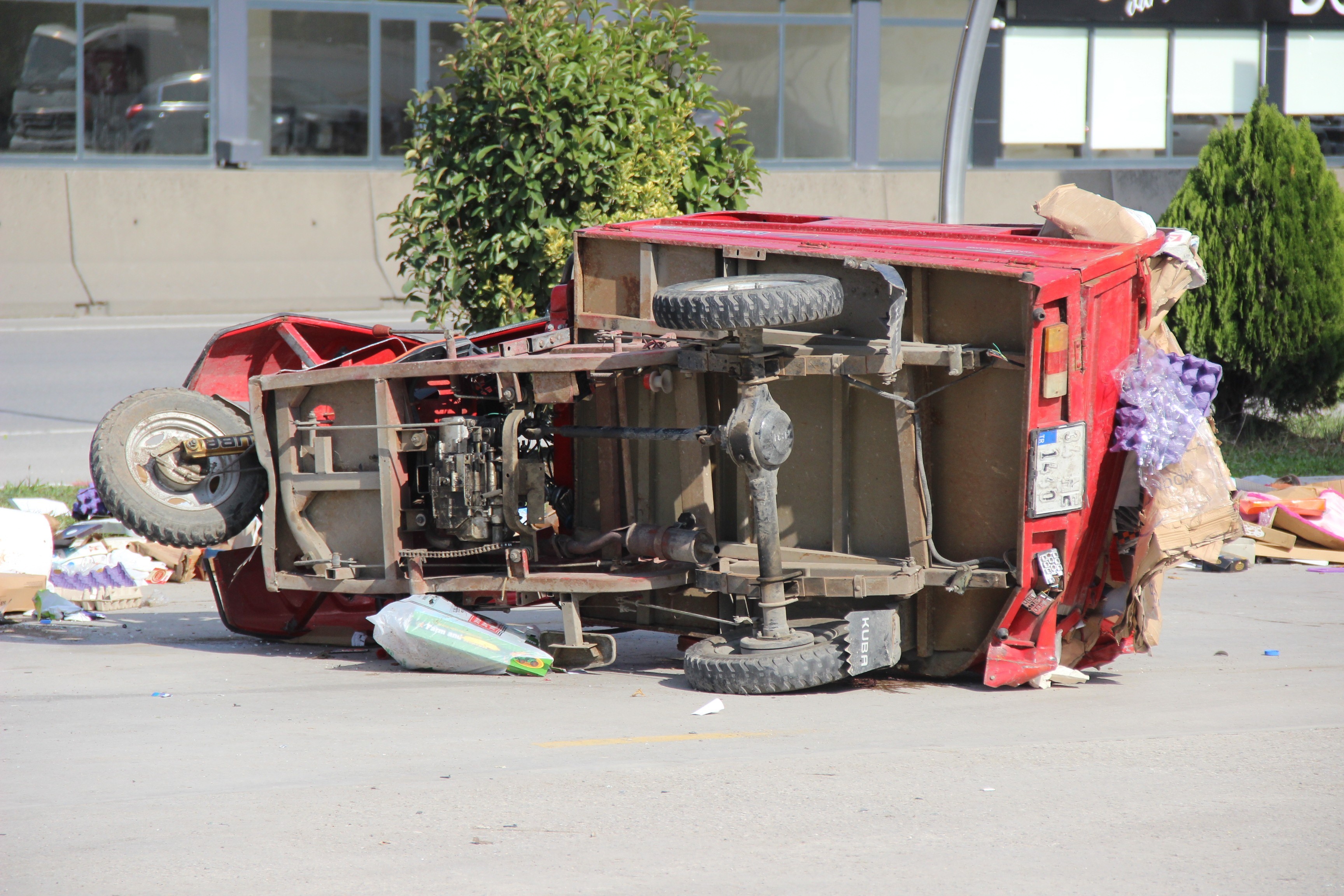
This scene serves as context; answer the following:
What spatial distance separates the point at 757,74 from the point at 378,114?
6351 millimetres

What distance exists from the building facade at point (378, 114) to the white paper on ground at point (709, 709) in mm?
14122

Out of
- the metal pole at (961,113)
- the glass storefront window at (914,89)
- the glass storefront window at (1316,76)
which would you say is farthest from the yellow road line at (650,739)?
the glass storefront window at (1316,76)

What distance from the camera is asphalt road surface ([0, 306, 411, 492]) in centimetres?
1074

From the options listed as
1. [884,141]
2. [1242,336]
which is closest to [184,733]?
[1242,336]

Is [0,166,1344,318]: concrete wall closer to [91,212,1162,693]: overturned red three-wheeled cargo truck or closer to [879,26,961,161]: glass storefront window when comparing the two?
[879,26,961,161]: glass storefront window

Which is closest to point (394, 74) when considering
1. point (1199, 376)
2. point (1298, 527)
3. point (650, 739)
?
point (1298, 527)

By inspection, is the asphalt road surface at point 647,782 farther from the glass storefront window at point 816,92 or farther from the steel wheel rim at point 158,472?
the glass storefront window at point 816,92

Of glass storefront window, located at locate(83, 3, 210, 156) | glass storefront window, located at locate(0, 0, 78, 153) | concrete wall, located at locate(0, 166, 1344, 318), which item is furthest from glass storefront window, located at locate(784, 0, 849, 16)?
glass storefront window, located at locate(0, 0, 78, 153)

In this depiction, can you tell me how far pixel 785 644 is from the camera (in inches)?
221

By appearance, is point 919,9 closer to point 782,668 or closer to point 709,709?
point 782,668

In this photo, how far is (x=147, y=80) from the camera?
19859 millimetres

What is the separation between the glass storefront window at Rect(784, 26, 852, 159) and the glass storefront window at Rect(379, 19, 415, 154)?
6166 millimetres

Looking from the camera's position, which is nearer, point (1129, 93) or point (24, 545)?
point (24, 545)

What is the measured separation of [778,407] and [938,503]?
78 centimetres
